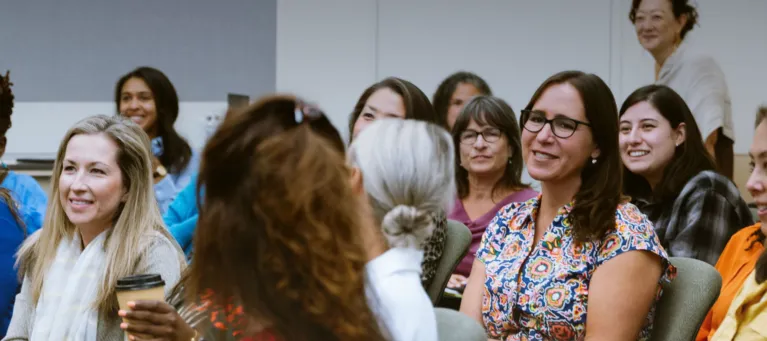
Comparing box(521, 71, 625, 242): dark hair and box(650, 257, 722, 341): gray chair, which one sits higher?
box(521, 71, 625, 242): dark hair

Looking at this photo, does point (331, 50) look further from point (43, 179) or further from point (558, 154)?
point (558, 154)

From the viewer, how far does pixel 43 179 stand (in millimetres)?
5008

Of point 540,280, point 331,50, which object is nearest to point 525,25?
point 331,50

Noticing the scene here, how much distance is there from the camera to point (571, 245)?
1984 mm

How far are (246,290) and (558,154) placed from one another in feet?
3.79

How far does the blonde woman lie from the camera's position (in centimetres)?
209

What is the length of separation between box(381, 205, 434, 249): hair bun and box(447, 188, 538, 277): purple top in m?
1.18

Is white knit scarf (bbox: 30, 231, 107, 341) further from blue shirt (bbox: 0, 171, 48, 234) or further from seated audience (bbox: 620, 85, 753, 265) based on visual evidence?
seated audience (bbox: 620, 85, 753, 265)

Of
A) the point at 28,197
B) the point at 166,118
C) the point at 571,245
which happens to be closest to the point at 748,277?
the point at 571,245

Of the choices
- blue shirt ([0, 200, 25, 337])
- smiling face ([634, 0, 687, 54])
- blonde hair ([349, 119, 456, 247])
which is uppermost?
smiling face ([634, 0, 687, 54])

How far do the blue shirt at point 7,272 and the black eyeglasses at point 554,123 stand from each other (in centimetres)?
149

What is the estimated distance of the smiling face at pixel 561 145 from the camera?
2.04 metres

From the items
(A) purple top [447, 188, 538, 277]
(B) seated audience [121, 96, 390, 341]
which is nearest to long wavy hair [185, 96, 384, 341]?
(B) seated audience [121, 96, 390, 341]

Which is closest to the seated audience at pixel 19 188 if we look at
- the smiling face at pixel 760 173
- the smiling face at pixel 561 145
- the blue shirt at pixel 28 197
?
the blue shirt at pixel 28 197
